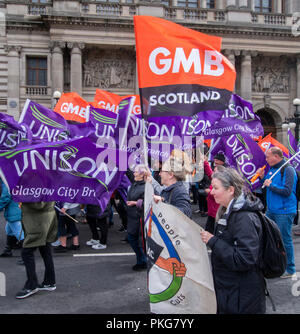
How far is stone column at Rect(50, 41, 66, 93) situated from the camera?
22.7 meters

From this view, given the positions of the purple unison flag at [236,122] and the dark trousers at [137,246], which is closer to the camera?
the dark trousers at [137,246]

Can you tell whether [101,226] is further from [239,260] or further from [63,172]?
[239,260]

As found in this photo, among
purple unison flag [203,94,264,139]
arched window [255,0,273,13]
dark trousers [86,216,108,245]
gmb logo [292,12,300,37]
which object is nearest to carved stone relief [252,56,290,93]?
gmb logo [292,12,300,37]

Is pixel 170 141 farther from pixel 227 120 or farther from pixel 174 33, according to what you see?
pixel 227 120

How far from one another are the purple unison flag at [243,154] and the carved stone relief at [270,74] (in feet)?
66.8

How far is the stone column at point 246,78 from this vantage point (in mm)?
25281

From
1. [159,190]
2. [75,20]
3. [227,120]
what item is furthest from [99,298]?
A: [75,20]

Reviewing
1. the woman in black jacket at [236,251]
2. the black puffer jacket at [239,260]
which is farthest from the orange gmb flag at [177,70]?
the black puffer jacket at [239,260]

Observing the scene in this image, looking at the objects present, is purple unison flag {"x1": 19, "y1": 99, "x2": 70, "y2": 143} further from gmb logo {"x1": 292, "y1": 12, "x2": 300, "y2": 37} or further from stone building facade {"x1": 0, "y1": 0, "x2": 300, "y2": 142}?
gmb logo {"x1": 292, "y1": 12, "x2": 300, "y2": 37}

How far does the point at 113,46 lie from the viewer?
23.9m

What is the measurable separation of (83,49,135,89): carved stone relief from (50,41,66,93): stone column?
1.76 meters

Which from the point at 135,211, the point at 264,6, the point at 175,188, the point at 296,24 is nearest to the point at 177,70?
the point at 175,188

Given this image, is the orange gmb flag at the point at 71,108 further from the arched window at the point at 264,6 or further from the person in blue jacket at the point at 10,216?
the arched window at the point at 264,6

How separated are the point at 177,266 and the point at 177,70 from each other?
2.26 metres
